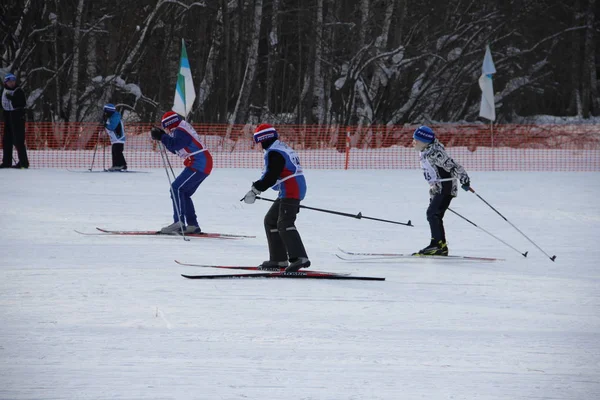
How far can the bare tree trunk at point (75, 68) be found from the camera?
2889 centimetres

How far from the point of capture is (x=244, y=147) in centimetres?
2752

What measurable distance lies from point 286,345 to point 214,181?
519 inches

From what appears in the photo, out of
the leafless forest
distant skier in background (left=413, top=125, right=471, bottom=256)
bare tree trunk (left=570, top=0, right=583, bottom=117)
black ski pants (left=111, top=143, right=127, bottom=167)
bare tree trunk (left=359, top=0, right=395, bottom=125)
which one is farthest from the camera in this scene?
bare tree trunk (left=570, top=0, right=583, bottom=117)

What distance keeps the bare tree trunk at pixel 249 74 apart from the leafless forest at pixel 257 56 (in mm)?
43

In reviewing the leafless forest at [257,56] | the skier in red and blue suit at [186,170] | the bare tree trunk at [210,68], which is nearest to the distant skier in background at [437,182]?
the skier in red and blue suit at [186,170]

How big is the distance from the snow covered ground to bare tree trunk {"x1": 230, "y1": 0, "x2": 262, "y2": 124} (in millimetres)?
18284

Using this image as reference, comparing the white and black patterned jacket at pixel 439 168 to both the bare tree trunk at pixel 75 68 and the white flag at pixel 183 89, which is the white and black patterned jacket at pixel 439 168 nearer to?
the white flag at pixel 183 89

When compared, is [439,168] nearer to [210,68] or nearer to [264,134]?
[264,134]

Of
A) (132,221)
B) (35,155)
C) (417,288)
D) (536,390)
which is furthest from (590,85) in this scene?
(536,390)

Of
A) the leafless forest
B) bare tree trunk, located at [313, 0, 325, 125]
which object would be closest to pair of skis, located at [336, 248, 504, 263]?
the leafless forest

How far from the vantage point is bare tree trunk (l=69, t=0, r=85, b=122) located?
28891 mm

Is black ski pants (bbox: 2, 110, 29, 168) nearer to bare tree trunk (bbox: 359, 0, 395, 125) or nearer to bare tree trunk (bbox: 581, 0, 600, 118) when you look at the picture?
bare tree trunk (bbox: 359, 0, 395, 125)

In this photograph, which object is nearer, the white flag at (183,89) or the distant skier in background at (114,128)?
the distant skier in background at (114,128)

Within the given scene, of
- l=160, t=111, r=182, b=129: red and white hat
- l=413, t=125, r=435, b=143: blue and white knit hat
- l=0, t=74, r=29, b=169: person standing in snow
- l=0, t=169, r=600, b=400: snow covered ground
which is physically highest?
l=0, t=74, r=29, b=169: person standing in snow
